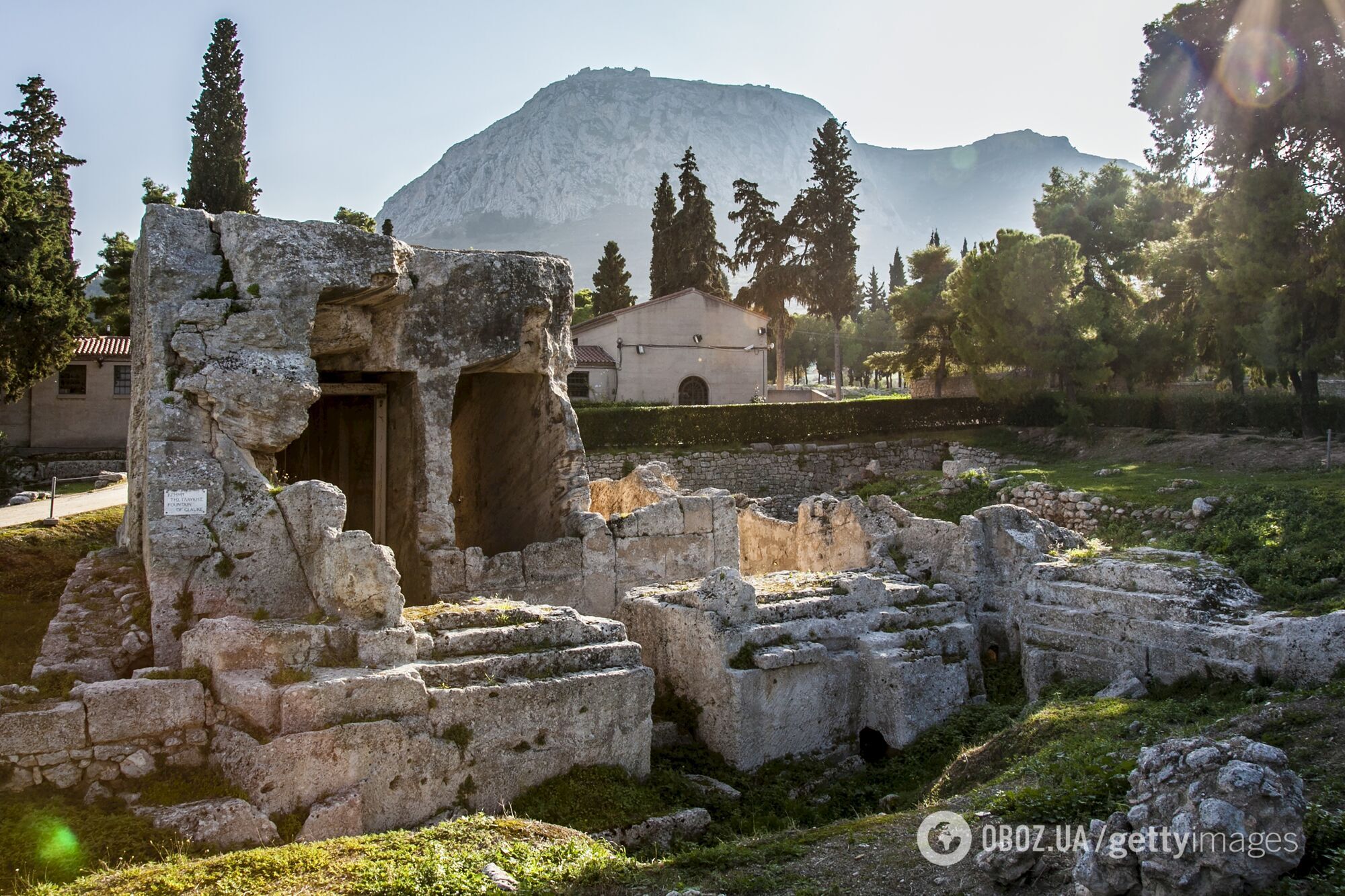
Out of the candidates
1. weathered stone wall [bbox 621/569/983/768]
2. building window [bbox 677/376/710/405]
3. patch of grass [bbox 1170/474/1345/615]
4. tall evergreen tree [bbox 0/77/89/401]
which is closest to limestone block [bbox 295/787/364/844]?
weathered stone wall [bbox 621/569/983/768]

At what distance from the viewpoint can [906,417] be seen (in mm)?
40406

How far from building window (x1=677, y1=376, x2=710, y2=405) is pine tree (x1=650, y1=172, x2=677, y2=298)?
6780 mm

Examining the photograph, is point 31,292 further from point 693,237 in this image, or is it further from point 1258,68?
point 1258,68

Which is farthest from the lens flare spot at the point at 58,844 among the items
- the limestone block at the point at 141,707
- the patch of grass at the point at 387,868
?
the limestone block at the point at 141,707

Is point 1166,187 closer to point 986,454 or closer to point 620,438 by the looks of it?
point 986,454

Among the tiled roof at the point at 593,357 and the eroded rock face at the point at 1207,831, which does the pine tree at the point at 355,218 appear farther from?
the eroded rock face at the point at 1207,831

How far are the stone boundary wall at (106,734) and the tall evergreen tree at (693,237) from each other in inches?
1702

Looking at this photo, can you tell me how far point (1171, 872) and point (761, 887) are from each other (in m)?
2.40

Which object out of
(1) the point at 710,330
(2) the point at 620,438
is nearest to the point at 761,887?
(2) the point at 620,438

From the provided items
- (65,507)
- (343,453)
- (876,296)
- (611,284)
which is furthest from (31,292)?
(876,296)

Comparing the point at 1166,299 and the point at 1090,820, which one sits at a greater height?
the point at 1166,299

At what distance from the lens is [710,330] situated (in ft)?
150

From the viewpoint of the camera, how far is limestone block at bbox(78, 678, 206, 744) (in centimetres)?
770

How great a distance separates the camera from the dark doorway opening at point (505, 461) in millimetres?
14156
